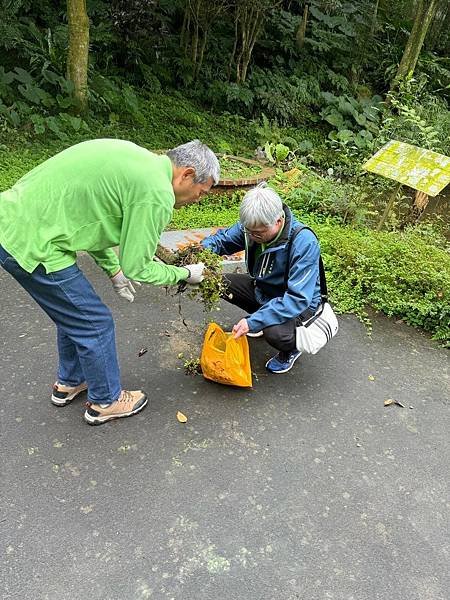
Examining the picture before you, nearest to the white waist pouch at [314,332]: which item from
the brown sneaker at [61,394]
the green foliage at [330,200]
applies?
the brown sneaker at [61,394]

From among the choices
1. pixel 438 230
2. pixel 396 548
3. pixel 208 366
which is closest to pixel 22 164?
pixel 208 366

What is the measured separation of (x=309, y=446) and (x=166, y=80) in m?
8.59

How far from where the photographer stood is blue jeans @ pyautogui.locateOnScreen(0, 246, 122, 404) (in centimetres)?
215

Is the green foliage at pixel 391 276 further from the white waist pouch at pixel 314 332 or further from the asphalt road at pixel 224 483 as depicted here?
the white waist pouch at pixel 314 332

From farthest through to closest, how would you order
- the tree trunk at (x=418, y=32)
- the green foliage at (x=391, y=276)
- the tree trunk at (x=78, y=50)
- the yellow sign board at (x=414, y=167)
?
1. the tree trunk at (x=418, y=32)
2. the tree trunk at (x=78, y=50)
3. the yellow sign board at (x=414, y=167)
4. the green foliage at (x=391, y=276)

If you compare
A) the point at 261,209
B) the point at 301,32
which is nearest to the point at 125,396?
the point at 261,209

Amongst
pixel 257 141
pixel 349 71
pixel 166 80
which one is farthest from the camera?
pixel 349 71

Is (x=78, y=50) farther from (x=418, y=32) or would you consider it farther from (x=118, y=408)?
(x=418, y=32)

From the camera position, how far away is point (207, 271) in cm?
278

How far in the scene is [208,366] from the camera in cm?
296

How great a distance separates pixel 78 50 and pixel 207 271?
5696 millimetres

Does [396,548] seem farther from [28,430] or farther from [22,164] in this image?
[22,164]

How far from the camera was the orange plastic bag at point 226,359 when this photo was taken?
9.45 ft

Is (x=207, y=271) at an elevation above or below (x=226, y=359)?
above
